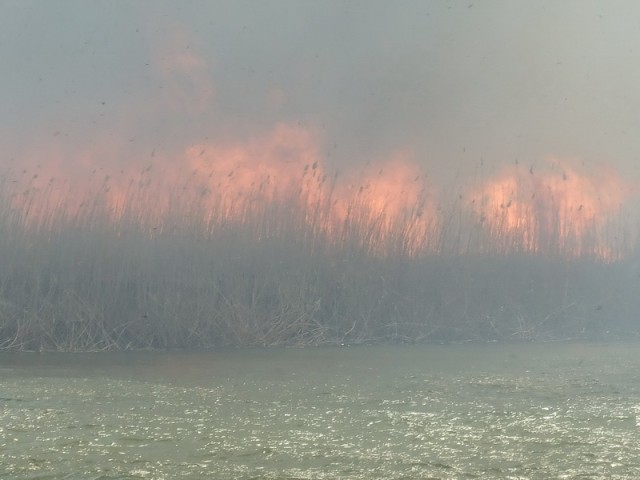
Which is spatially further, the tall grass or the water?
the tall grass

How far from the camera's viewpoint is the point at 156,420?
3.64m

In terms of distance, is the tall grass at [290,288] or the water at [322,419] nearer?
the water at [322,419]

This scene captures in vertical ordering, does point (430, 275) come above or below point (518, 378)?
above

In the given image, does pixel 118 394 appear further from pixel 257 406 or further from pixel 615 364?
A: pixel 615 364

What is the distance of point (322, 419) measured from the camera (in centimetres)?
366

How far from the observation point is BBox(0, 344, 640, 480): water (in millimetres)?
2771

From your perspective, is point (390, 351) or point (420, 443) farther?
point (390, 351)

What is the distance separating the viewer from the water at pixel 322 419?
277 cm

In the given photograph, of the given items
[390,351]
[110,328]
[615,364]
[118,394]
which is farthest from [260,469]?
[110,328]

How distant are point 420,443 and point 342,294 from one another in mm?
5452

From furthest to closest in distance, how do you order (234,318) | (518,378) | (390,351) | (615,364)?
(234,318)
(390,351)
(615,364)
(518,378)

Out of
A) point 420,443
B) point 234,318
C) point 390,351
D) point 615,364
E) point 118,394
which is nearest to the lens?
point 420,443

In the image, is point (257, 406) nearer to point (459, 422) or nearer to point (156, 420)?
point (156, 420)

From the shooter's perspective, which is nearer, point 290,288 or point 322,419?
point 322,419
